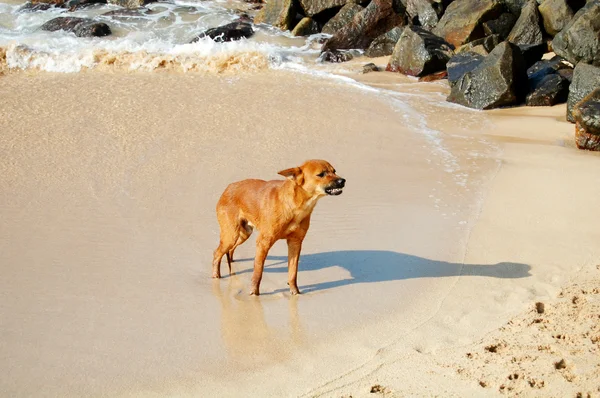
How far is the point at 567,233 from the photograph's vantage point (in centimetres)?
767

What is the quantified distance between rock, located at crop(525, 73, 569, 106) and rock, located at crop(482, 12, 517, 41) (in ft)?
13.1

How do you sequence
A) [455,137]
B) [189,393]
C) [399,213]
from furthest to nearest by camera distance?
[455,137]
[399,213]
[189,393]

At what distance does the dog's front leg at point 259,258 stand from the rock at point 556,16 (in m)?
13.4

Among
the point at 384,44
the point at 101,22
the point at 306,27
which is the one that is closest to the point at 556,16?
the point at 384,44

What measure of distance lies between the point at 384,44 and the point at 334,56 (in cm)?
155

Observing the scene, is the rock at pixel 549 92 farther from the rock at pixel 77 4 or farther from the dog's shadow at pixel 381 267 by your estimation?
the rock at pixel 77 4

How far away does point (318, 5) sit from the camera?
68.6 feet

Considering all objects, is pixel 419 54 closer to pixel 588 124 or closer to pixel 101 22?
pixel 588 124

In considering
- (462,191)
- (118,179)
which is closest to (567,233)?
(462,191)

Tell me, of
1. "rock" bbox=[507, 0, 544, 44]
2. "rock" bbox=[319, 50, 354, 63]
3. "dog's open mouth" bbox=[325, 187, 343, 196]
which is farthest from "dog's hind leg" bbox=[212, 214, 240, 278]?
"rock" bbox=[507, 0, 544, 44]

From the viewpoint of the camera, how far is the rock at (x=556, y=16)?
16.9m

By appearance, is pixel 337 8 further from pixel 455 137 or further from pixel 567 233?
pixel 567 233

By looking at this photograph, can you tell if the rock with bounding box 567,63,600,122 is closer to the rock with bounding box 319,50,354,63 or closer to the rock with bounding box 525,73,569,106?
the rock with bounding box 525,73,569,106

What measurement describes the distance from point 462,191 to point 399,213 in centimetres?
128
